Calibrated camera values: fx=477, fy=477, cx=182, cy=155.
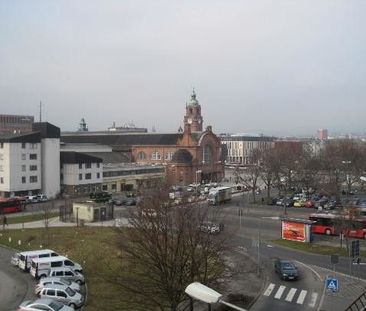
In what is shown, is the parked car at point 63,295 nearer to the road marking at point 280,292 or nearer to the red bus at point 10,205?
the road marking at point 280,292

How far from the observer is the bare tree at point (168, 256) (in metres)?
17.7

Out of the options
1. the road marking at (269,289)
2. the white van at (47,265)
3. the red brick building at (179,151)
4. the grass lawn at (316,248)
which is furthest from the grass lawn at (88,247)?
the red brick building at (179,151)

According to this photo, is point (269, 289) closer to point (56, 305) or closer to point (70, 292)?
point (70, 292)

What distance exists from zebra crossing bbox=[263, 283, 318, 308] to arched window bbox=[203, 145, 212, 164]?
62.5 m

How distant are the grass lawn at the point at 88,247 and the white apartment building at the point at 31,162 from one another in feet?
67.1

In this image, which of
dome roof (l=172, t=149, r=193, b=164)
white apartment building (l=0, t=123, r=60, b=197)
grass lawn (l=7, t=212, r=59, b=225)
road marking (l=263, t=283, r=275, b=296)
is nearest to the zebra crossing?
road marking (l=263, t=283, r=275, b=296)

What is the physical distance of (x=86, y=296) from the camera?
2289 centimetres

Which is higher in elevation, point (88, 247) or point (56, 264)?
point (56, 264)

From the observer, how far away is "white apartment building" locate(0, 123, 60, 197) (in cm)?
5909

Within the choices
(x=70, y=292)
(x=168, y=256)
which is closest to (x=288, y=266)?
(x=168, y=256)

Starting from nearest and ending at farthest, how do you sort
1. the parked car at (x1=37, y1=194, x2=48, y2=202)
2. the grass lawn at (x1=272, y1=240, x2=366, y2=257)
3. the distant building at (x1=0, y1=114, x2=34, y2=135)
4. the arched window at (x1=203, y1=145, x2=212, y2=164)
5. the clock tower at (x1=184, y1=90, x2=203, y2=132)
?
the grass lawn at (x1=272, y1=240, x2=366, y2=257), the parked car at (x1=37, y1=194, x2=48, y2=202), the arched window at (x1=203, y1=145, x2=212, y2=164), the clock tower at (x1=184, y1=90, x2=203, y2=132), the distant building at (x1=0, y1=114, x2=34, y2=135)

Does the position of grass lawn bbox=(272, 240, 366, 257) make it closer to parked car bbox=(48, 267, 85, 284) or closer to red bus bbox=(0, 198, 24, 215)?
parked car bbox=(48, 267, 85, 284)

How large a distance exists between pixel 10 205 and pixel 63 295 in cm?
3280

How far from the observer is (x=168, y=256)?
60.0 ft
